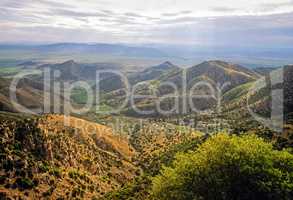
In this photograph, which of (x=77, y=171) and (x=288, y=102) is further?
(x=288, y=102)

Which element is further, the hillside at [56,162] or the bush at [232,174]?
the hillside at [56,162]

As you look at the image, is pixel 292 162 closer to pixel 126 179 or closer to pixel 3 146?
pixel 3 146

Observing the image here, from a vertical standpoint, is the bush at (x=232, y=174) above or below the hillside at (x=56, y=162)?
above

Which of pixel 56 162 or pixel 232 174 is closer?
pixel 232 174

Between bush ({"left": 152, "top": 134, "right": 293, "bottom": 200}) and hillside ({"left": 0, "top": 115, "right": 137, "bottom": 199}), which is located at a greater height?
bush ({"left": 152, "top": 134, "right": 293, "bottom": 200})

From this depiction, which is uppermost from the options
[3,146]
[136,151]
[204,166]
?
[204,166]

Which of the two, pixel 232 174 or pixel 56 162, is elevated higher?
pixel 232 174

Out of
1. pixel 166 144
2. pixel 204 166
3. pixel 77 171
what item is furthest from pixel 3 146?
pixel 166 144

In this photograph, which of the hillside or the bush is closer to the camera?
the bush
